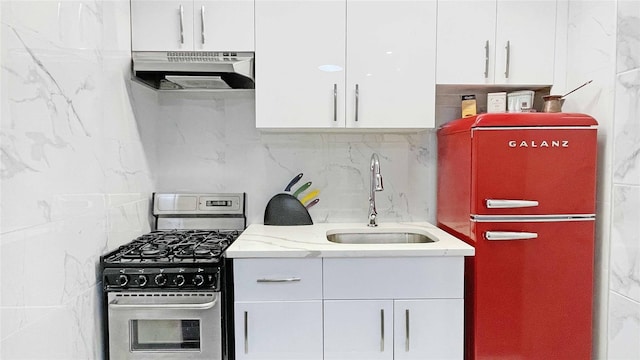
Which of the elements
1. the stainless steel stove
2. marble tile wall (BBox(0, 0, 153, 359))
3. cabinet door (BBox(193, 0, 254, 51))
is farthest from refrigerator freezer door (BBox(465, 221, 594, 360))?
marble tile wall (BBox(0, 0, 153, 359))

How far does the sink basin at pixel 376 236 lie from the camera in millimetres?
2221

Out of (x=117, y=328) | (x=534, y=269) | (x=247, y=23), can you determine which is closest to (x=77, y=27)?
(x=247, y=23)

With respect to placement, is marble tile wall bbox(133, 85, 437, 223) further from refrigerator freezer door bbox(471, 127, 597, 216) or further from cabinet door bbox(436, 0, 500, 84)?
refrigerator freezer door bbox(471, 127, 597, 216)

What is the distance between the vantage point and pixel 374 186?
2.18 m

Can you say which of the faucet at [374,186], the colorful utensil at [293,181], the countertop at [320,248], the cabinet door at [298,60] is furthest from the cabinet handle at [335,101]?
the countertop at [320,248]

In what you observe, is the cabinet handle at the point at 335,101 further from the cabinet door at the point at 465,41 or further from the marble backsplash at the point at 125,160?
the cabinet door at the point at 465,41

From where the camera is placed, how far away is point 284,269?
1.72m

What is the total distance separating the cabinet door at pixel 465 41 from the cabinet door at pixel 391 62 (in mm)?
50

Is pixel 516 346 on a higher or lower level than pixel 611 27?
lower

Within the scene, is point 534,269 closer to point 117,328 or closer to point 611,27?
point 611,27

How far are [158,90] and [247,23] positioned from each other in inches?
27.5

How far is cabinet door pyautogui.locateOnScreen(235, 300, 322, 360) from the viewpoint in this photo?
172 cm

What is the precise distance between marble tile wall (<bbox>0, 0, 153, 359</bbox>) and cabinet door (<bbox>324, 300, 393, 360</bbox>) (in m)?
0.95

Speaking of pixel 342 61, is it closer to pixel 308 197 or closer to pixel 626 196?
pixel 308 197
